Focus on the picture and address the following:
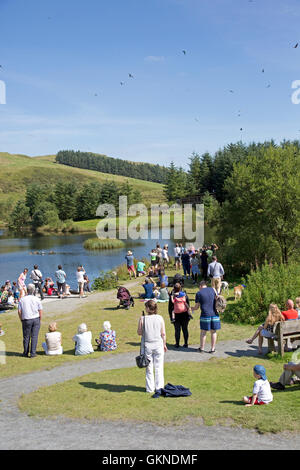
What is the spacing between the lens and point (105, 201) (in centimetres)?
11988

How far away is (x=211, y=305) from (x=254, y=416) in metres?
4.80

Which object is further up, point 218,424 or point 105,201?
point 105,201

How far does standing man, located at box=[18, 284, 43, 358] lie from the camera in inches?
468

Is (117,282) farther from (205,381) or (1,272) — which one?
(1,272)

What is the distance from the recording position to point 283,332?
11469 millimetres

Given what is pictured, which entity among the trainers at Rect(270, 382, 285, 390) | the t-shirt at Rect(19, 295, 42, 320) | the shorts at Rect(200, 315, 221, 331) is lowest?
the trainers at Rect(270, 382, 285, 390)

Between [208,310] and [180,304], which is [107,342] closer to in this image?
[180,304]

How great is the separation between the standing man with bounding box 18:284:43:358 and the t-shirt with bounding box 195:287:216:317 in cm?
458

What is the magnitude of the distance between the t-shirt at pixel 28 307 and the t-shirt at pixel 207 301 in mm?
4664

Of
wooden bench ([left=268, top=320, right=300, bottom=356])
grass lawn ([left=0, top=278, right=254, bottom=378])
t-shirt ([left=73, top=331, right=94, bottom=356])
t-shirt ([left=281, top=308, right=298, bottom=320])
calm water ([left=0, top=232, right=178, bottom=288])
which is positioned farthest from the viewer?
calm water ([left=0, top=232, right=178, bottom=288])

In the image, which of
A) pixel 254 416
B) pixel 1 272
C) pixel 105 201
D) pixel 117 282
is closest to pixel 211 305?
pixel 254 416

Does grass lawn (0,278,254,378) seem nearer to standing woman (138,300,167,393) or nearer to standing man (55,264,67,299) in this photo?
standing man (55,264,67,299)

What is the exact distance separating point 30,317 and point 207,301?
5066mm

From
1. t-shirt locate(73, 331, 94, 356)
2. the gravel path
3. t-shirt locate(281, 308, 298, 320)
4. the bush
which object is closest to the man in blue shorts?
t-shirt locate(281, 308, 298, 320)
